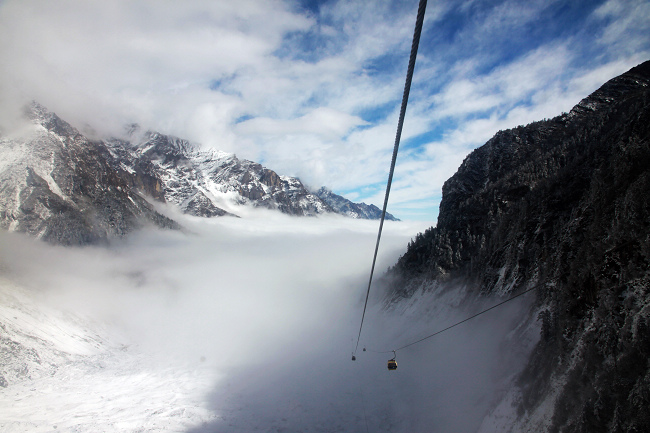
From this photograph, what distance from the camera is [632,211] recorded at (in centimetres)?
1612

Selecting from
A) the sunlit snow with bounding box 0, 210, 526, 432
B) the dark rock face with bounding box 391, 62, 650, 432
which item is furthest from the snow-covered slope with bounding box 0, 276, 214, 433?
the dark rock face with bounding box 391, 62, 650, 432

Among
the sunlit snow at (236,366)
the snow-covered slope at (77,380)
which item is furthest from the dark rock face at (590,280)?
the snow-covered slope at (77,380)

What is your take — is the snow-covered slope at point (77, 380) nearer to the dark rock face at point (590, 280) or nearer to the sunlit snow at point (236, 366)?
the sunlit snow at point (236, 366)

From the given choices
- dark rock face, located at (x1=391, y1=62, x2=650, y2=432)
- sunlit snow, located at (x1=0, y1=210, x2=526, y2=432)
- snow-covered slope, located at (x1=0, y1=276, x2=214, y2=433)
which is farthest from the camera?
snow-covered slope, located at (x1=0, y1=276, x2=214, y2=433)

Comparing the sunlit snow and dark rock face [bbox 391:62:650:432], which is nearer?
dark rock face [bbox 391:62:650:432]

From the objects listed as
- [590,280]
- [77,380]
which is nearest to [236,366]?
[77,380]

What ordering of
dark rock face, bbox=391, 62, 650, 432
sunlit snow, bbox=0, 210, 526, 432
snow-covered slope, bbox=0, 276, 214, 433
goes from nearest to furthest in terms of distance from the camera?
dark rock face, bbox=391, 62, 650, 432
sunlit snow, bbox=0, 210, 526, 432
snow-covered slope, bbox=0, 276, 214, 433

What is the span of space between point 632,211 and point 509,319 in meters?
18.6

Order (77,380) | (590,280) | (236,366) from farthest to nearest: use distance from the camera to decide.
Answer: (236,366) < (77,380) < (590,280)

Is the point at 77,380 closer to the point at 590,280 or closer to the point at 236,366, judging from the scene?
the point at 236,366

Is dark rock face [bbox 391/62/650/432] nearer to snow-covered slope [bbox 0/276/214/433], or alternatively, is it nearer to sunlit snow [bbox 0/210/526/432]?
sunlit snow [bbox 0/210/526/432]

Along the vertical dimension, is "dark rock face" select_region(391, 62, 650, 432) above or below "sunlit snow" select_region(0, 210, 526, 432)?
above

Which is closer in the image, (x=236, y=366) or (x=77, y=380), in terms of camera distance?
(x=77, y=380)

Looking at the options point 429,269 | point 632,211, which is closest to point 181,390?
point 429,269
